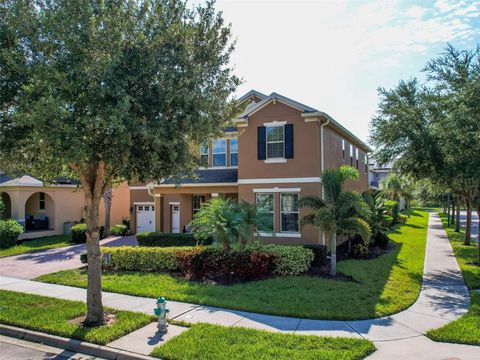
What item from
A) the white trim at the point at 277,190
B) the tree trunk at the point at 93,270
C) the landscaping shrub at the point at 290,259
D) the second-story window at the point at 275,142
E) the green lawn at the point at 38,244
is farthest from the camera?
the green lawn at the point at 38,244

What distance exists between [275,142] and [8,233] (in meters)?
15.4

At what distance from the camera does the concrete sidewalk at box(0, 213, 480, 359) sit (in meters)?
7.31

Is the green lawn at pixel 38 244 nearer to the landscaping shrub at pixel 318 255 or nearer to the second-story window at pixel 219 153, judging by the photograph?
the second-story window at pixel 219 153

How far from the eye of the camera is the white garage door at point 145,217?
25.9m

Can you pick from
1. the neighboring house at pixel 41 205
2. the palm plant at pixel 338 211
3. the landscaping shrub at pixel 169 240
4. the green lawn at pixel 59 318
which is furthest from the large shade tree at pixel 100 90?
the neighboring house at pixel 41 205

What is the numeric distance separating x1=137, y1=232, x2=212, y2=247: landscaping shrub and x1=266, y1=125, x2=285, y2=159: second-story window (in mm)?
5210

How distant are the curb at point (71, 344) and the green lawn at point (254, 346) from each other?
60cm

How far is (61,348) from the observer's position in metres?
7.70

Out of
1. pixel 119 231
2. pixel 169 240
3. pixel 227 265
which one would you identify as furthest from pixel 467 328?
pixel 119 231

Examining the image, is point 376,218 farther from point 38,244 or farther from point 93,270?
point 38,244

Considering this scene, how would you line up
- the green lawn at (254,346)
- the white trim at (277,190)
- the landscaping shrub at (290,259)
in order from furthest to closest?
the white trim at (277,190) < the landscaping shrub at (290,259) < the green lawn at (254,346)

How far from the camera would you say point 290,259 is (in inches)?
520

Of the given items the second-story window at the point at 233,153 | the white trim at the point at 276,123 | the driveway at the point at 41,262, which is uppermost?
the white trim at the point at 276,123

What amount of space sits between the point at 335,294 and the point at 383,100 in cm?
1098
